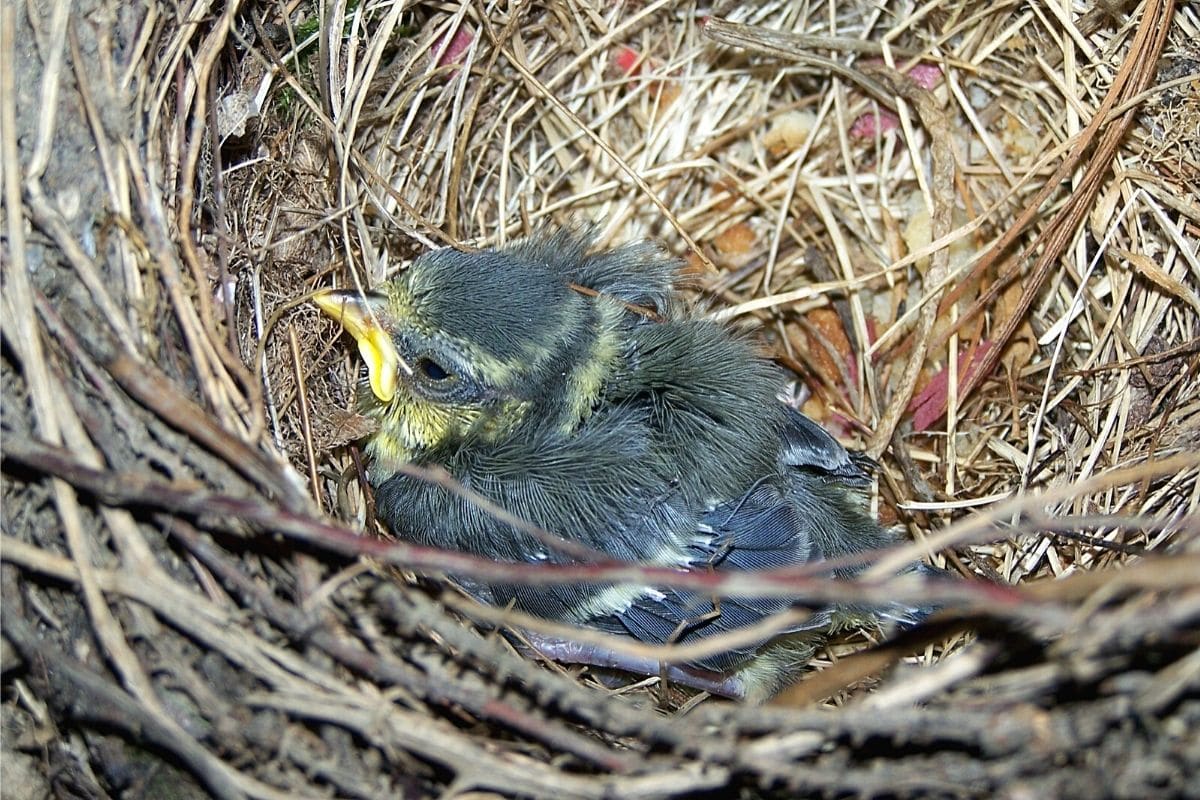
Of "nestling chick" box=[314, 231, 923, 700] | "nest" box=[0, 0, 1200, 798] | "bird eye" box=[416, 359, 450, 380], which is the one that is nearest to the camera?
"nest" box=[0, 0, 1200, 798]

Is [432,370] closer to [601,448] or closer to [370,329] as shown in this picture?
[370,329]

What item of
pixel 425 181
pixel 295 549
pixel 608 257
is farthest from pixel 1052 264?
pixel 295 549

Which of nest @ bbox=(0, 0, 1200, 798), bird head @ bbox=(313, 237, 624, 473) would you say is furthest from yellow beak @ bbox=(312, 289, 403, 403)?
nest @ bbox=(0, 0, 1200, 798)

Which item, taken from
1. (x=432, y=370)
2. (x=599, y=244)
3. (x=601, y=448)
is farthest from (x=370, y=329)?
(x=599, y=244)

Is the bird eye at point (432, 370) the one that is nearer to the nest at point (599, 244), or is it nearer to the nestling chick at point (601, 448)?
the nestling chick at point (601, 448)

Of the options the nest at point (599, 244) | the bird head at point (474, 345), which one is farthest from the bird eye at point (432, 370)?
the nest at point (599, 244)

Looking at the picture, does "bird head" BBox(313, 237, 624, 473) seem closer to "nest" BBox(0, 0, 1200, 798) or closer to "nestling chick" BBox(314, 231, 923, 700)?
"nestling chick" BBox(314, 231, 923, 700)

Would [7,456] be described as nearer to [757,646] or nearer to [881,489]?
[757,646]
